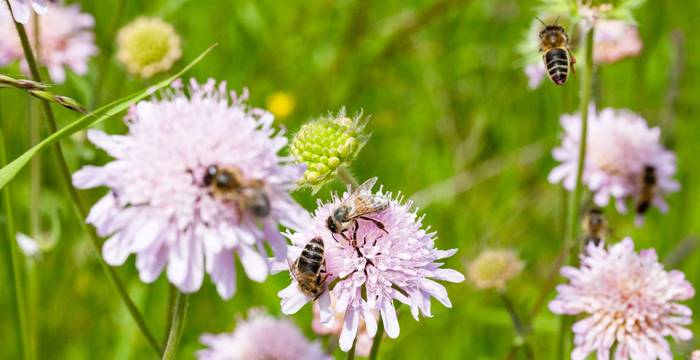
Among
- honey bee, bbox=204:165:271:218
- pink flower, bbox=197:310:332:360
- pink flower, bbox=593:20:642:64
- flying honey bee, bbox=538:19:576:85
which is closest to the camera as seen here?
honey bee, bbox=204:165:271:218

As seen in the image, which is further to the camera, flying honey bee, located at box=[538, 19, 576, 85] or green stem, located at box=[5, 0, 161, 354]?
flying honey bee, located at box=[538, 19, 576, 85]

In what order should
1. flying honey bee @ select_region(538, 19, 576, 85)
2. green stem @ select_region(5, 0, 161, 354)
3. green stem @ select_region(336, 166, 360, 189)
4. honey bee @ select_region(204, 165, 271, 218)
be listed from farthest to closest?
flying honey bee @ select_region(538, 19, 576, 85) < green stem @ select_region(336, 166, 360, 189) < green stem @ select_region(5, 0, 161, 354) < honey bee @ select_region(204, 165, 271, 218)

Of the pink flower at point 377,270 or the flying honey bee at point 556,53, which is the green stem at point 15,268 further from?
the flying honey bee at point 556,53

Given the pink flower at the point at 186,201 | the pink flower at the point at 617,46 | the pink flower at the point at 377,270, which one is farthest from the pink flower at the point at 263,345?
the pink flower at the point at 617,46

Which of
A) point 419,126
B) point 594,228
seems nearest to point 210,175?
point 594,228

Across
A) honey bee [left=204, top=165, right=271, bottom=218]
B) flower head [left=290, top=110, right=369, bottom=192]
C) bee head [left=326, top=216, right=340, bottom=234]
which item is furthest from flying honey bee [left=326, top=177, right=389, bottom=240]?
honey bee [left=204, top=165, right=271, bottom=218]

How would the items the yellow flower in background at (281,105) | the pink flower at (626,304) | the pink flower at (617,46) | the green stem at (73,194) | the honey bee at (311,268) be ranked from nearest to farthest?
the honey bee at (311,268) → the green stem at (73,194) → the pink flower at (626,304) → the pink flower at (617,46) → the yellow flower in background at (281,105)

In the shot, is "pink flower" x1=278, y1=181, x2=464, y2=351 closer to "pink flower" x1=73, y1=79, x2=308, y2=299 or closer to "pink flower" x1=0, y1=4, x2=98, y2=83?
"pink flower" x1=73, y1=79, x2=308, y2=299
